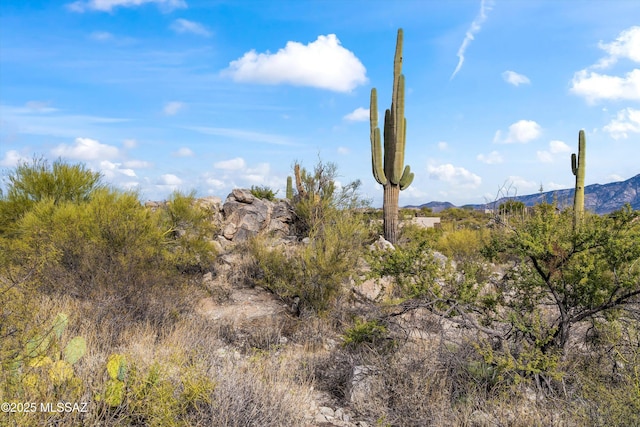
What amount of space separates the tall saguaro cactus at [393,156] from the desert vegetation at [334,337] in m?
6.95

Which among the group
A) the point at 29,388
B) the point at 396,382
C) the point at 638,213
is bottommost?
the point at 396,382

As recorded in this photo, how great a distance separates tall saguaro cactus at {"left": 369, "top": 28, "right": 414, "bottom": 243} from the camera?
15172 mm

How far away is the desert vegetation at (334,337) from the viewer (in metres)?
3.72

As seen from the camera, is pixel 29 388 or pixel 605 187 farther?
pixel 605 187

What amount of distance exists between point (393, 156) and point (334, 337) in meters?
9.30

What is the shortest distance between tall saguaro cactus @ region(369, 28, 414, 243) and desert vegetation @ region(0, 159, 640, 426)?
6.95 meters

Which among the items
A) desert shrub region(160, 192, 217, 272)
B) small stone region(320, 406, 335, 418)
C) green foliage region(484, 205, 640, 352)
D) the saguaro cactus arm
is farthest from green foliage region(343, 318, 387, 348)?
the saguaro cactus arm

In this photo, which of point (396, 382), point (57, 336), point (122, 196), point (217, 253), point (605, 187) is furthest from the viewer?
point (605, 187)

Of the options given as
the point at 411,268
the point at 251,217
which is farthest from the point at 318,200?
the point at 411,268

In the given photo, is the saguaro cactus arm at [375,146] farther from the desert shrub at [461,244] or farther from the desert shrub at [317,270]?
the desert shrub at [317,270]

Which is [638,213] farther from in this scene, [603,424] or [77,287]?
[77,287]

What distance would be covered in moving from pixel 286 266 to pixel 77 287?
3572 mm

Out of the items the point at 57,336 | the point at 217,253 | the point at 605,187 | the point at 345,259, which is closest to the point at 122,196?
the point at 217,253

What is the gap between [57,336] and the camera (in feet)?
14.1
